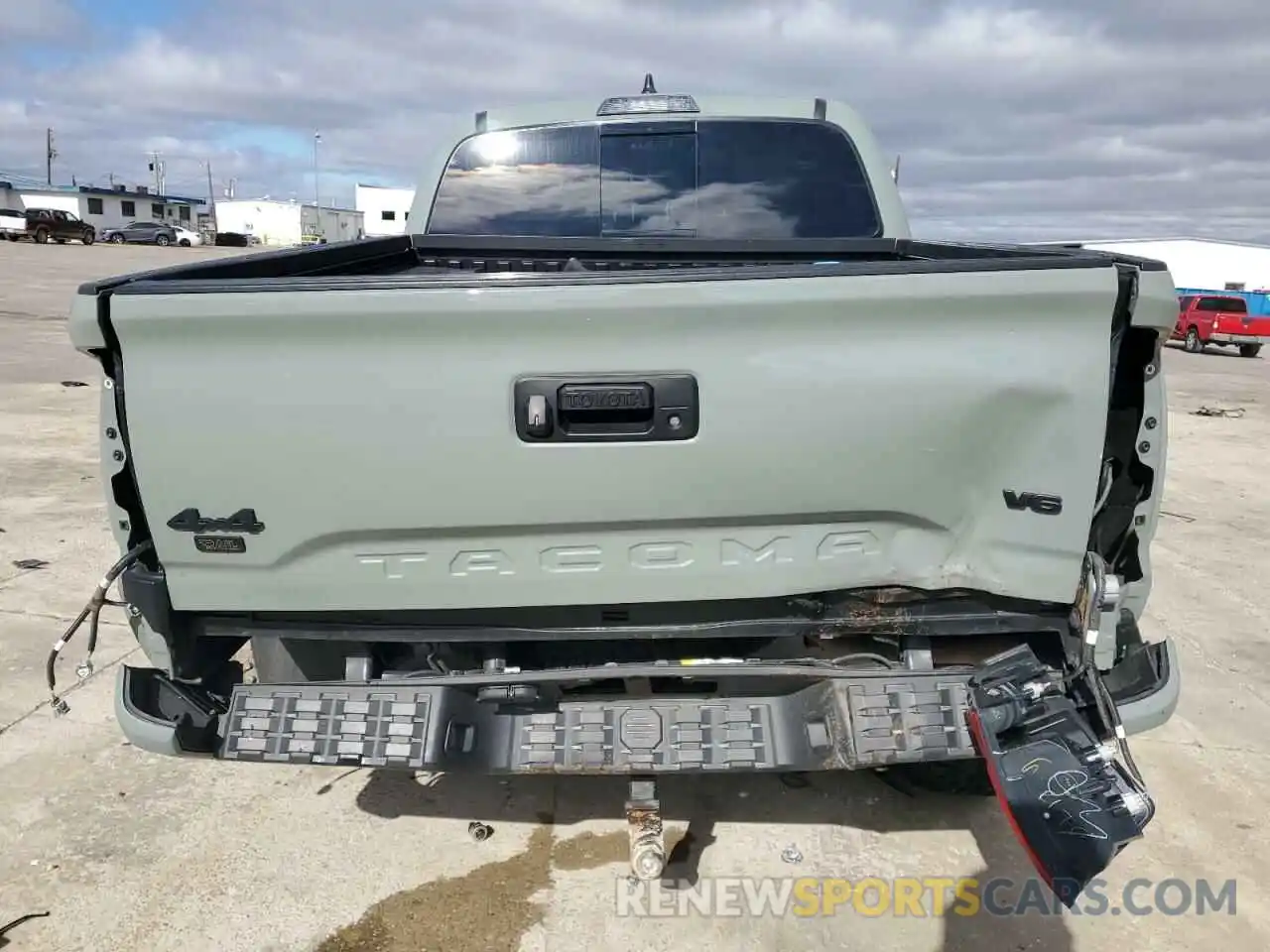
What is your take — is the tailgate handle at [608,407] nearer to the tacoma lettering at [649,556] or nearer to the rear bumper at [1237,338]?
the tacoma lettering at [649,556]

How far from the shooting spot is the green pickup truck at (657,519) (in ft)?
7.39

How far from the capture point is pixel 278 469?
2354 millimetres

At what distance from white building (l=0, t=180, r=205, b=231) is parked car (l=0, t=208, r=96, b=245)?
15.6 meters

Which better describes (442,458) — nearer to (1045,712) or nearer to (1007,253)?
(1045,712)

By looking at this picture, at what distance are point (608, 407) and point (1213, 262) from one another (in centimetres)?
6484

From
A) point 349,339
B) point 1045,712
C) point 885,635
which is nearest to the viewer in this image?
point 349,339

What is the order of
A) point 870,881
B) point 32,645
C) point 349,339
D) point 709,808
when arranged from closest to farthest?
point 349,339, point 870,881, point 709,808, point 32,645

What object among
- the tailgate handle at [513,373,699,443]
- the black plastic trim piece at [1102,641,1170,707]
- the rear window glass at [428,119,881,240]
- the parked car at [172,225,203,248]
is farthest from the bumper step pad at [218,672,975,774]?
the parked car at [172,225,203,248]

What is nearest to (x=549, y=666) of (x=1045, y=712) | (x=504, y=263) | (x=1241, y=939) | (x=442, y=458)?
(x=442, y=458)

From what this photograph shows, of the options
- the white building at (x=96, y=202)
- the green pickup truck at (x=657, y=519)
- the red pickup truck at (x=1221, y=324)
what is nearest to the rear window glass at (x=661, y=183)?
the green pickup truck at (x=657, y=519)

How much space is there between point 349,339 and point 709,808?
2.04 metres

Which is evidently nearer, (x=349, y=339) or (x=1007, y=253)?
(x=349, y=339)

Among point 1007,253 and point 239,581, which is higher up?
point 1007,253

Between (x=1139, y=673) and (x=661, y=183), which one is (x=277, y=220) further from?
(x=1139, y=673)
